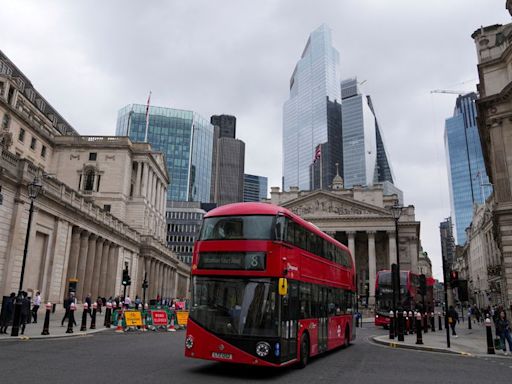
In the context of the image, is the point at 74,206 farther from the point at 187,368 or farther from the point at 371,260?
the point at 371,260

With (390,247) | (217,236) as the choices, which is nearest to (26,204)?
(217,236)

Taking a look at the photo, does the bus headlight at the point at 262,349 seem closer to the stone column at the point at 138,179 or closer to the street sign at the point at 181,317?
the street sign at the point at 181,317

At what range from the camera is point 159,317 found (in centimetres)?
2394

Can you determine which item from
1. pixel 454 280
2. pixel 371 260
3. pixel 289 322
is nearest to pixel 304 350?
pixel 289 322

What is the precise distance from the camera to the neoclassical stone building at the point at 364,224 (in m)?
72.7

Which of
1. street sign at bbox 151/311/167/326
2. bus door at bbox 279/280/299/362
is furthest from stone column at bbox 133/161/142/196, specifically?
bus door at bbox 279/280/299/362

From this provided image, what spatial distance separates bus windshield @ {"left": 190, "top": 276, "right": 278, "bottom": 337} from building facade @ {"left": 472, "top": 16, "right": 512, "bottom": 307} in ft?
69.9

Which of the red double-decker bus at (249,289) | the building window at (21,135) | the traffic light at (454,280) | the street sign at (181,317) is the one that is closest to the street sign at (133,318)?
the street sign at (181,317)

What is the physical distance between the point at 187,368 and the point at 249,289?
2858 millimetres

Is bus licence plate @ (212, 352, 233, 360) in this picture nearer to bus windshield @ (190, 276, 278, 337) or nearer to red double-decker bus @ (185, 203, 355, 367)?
red double-decker bus @ (185, 203, 355, 367)

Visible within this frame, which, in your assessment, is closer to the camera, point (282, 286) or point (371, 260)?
point (282, 286)

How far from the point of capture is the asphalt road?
29.8 feet

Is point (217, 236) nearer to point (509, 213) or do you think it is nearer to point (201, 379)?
point (201, 379)

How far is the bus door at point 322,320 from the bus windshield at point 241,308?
3.77 metres
